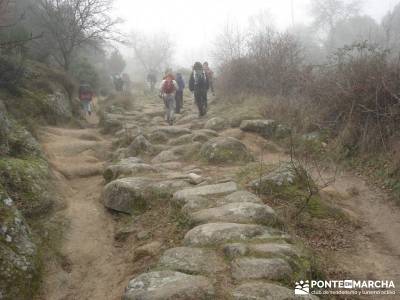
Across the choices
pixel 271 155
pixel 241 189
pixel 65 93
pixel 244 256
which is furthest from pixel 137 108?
pixel 244 256

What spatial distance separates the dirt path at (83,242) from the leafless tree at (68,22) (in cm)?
886

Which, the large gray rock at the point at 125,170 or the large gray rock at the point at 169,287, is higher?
the large gray rock at the point at 125,170

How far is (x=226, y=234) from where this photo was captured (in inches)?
140

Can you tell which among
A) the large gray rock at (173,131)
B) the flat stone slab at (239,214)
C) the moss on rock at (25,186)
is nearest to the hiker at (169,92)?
the large gray rock at (173,131)

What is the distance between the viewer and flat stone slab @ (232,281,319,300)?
105 inches

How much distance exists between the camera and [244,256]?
320 centimetres

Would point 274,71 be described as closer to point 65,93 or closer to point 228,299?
point 65,93

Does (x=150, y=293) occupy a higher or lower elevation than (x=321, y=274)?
higher

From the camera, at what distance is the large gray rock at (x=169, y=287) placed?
2.70m

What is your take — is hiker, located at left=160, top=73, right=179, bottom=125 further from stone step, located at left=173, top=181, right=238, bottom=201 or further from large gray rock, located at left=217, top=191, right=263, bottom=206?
large gray rock, located at left=217, top=191, right=263, bottom=206

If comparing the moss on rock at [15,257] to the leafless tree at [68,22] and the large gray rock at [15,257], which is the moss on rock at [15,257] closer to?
the large gray rock at [15,257]

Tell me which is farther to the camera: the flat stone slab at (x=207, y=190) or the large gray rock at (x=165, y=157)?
the large gray rock at (x=165, y=157)

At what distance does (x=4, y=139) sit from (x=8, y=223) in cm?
225

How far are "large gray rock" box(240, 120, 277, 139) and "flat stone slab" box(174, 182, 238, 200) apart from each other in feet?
12.6
